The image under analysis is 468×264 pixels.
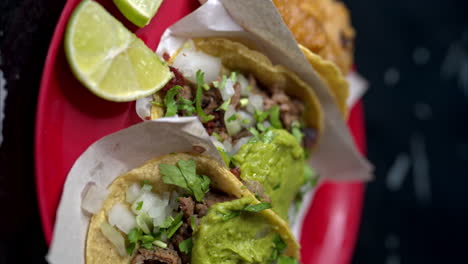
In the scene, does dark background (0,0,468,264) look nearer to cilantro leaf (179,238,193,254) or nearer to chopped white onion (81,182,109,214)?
cilantro leaf (179,238,193,254)

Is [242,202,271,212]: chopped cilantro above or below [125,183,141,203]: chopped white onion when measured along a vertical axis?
below

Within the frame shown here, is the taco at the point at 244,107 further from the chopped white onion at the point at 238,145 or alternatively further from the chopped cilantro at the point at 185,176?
the chopped cilantro at the point at 185,176

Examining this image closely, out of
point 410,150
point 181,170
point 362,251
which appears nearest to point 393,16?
point 410,150

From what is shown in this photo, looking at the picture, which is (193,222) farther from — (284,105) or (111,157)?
(284,105)

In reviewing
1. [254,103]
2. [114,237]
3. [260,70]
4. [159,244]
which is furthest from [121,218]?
[260,70]

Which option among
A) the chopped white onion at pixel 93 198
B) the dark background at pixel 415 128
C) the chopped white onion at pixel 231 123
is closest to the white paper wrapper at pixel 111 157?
the chopped white onion at pixel 93 198

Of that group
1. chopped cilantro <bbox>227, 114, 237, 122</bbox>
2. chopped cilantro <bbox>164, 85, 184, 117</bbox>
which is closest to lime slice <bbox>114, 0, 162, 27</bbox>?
chopped cilantro <bbox>164, 85, 184, 117</bbox>
